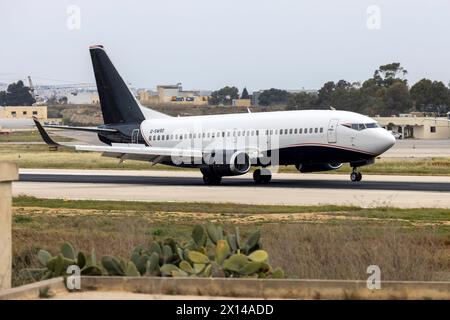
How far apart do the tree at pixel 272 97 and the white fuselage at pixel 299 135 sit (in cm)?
12708

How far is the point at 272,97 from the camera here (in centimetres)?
18188

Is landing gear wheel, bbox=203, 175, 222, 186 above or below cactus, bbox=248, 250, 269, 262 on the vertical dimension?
below

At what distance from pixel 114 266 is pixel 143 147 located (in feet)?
113

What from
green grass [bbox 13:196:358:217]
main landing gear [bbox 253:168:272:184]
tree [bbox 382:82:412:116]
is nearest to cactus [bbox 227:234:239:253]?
green grass [bbox 13:196:358:217]

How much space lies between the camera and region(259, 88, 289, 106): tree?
7032 inches

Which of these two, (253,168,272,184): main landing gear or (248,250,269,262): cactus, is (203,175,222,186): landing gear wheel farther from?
(248,250,269,262): cactus

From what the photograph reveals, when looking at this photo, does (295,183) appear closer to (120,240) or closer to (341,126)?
(341,126)

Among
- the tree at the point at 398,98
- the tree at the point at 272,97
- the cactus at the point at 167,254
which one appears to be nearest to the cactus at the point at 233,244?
the cactus at the point at 167,254

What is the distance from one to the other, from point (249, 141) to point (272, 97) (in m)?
134

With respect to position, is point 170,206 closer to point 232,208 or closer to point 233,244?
point 232,208

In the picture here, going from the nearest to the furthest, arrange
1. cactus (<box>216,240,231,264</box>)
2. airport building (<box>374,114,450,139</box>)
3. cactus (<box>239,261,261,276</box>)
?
cactus (<box>239,261,261,276</box>), cactus (<box>216,240,231,264</box>), airport building (<box>374,114,450,139</box>)

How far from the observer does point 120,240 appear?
2141 centimetres

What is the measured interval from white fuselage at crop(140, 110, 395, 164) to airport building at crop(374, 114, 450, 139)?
8380cm
